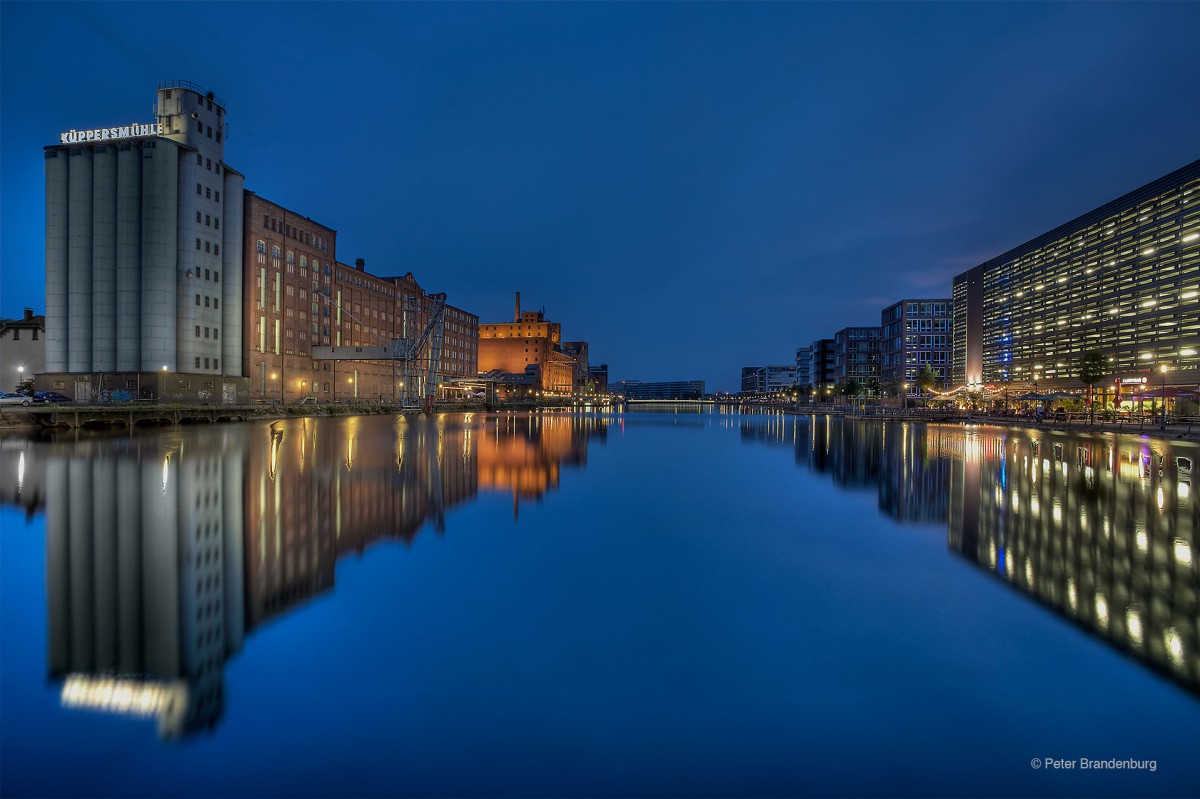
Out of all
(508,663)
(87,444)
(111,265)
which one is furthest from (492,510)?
(111,265)

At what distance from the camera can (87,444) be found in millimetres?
29062

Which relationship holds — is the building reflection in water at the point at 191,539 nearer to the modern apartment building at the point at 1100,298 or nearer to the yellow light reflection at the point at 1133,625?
the yellow light reflection at the point at 1133,625

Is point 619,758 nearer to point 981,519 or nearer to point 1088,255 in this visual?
point 981,519

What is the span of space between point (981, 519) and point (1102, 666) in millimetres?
8130

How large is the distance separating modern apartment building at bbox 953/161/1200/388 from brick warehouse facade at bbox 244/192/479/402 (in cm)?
10501

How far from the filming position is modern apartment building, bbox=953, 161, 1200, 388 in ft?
231

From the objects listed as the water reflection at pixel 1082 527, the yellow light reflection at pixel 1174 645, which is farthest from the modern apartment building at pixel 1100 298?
the yellow light reflection at pixel 1174 645

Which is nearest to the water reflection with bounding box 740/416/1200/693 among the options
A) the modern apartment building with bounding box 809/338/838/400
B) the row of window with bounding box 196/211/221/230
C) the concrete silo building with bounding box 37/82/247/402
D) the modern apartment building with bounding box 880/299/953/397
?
the concrete silo building with bounding box 37/82/247/402

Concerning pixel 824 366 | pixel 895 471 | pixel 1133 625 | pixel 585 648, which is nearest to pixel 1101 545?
pixel 1133 625

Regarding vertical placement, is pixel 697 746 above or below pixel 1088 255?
below

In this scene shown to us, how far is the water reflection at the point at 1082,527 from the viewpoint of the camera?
709 cm

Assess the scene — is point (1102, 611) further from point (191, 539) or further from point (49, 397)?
point (49, 397)

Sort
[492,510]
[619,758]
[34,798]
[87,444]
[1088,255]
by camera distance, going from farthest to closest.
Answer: [1088,255], [87,444], [492,510], [619,758], [34,798]

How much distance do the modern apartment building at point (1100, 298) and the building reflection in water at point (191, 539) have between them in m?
83.8
